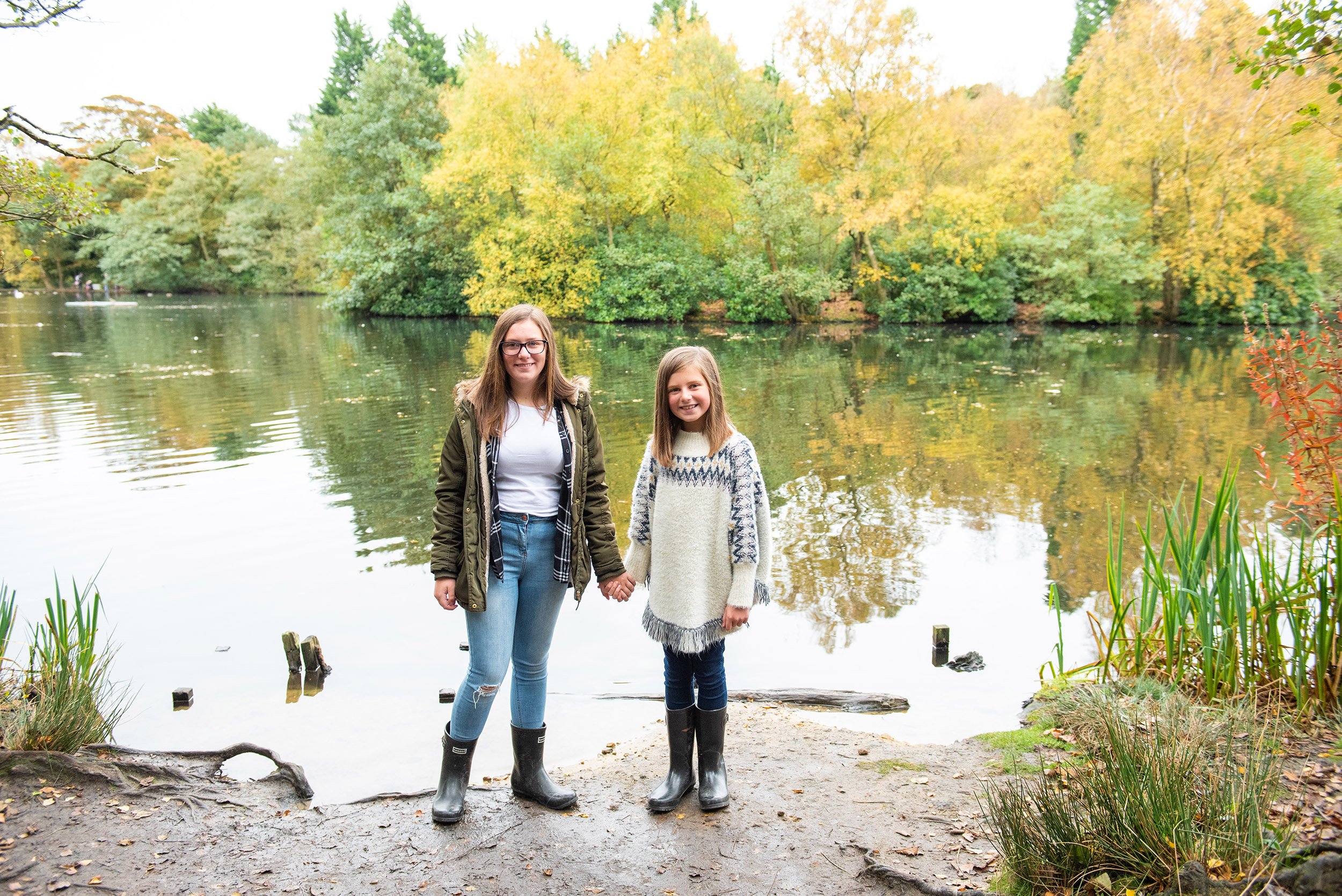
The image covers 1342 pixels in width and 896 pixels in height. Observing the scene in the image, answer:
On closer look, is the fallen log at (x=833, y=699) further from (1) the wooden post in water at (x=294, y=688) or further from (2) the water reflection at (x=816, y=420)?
(1) the wooden post in water at (x=294, y=688)

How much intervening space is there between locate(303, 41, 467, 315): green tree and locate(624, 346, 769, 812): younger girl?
105 ft

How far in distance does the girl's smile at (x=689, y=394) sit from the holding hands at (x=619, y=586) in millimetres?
640

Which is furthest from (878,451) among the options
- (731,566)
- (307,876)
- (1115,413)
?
(307,876)

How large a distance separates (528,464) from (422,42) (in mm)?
53756

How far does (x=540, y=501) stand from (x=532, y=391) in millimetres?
406

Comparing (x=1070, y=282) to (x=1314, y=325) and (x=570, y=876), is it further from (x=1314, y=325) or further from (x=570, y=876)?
(x=570, y=876)

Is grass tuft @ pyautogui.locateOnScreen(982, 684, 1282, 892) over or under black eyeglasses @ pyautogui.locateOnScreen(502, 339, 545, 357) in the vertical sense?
under

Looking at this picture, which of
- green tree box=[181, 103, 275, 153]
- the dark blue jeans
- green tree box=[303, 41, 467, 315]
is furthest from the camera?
green tree box=[181, 103, 275, 153]

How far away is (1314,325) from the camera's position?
967 inches

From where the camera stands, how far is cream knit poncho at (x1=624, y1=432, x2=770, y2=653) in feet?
10.1

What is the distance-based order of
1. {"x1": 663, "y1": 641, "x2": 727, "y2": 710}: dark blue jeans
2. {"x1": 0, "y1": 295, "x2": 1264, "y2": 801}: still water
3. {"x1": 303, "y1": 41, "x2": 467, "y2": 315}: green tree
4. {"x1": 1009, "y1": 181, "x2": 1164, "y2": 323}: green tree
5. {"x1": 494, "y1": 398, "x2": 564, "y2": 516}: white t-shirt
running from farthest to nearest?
1. {"x1": 303, "y1": 41, "x2": 467, "y2": 315}: green tree
2. {"x1": 1009, "y1": 181, "x2": 1164, "y2": 323}: green tree
3. {"x1": 0, "y1": 295, "x2": 1264, "y2": 801}: still water
4. {"x1": 663, "y1": 641, "x2": 727, "y2": 710}: dark blue jeans
5. {"x1": 494, "y1": 398, "x2": 564, "y2": 516}: white t-shirt

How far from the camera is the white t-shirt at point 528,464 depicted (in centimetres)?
310

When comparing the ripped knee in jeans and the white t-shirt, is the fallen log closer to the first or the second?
the ripped knee in jeans

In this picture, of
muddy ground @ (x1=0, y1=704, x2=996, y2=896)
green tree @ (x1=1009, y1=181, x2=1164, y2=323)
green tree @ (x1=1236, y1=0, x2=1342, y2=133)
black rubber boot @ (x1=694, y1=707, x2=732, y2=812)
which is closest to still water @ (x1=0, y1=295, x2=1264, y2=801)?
muddy ground @ (x1=0, y1=704, x2=996, y2=896)
